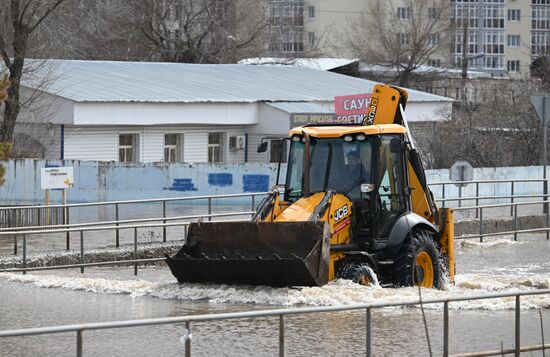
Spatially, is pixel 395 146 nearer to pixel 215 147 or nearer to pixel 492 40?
pixel 215 147

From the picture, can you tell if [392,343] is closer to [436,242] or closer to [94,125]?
[436,242]

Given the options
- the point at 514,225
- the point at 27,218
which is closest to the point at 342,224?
the point at 27,218

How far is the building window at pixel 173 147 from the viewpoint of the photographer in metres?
42.7

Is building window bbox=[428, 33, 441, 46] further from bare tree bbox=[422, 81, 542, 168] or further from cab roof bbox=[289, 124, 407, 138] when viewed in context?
cab roof bbox=[289, 124, 407, 138]

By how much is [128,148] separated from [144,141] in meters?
0.60

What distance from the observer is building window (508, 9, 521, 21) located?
116 metres

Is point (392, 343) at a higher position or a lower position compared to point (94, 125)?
lower

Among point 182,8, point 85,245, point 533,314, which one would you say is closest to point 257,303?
point 533,314

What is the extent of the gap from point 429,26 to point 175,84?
125 ft

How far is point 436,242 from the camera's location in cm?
1892

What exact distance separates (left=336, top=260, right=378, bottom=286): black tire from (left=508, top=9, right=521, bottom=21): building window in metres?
102

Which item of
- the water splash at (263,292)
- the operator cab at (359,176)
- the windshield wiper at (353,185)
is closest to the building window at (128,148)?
the water splash at (263,292)

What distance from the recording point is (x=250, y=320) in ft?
34.5

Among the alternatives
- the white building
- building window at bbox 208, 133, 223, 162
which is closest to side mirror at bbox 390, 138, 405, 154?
the white building
